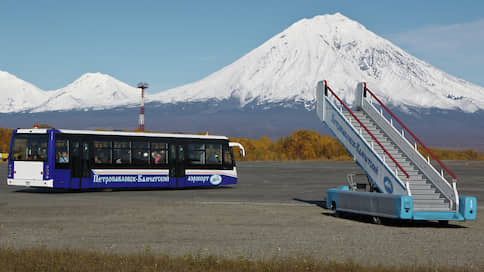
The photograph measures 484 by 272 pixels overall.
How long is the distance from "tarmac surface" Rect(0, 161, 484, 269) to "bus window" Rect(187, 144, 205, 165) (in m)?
7.02

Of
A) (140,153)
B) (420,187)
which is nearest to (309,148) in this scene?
(140,153)

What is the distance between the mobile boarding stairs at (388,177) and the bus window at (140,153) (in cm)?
1012

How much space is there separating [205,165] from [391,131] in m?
12.1

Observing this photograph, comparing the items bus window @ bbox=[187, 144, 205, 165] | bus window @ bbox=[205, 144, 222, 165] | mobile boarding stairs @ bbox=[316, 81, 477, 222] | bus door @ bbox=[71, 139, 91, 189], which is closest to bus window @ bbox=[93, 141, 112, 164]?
bus door @ bbox=[71, 139, 91, 189]

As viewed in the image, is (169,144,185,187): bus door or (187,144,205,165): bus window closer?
(169,144,185,187): bus door

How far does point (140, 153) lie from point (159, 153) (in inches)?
39.7

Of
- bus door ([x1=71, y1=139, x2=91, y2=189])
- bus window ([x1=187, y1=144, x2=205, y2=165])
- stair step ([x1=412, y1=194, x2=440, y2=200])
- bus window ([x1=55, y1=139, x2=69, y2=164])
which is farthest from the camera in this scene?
bus window ([x1=187, y1=144, x2=205, y2=165])

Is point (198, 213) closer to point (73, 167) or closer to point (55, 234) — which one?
point (55, 234)

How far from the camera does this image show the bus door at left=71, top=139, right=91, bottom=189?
2569cm

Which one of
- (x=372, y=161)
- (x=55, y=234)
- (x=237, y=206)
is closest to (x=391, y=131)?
(x=372, y=161)

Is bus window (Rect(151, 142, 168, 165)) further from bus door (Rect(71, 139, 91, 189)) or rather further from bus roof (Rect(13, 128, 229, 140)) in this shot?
bus door (Rect(71, 139, 91, 189))

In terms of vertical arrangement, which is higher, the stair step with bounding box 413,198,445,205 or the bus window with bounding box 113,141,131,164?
the bus window with bounding box 113,141,131,164

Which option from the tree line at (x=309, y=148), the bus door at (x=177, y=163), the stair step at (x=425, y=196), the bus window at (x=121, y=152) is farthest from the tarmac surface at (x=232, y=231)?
the tree line at (x=309, y=148)

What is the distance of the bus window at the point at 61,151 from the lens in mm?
25281
